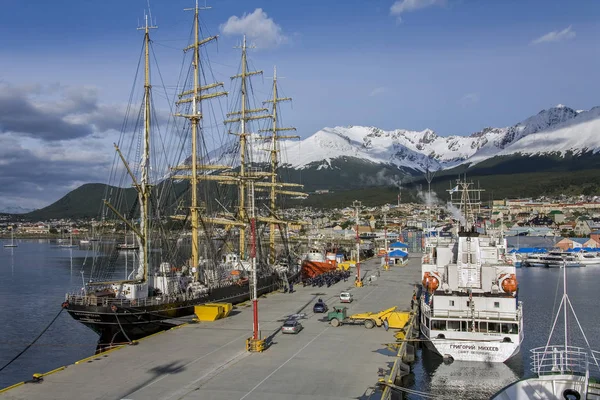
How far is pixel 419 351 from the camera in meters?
38.1

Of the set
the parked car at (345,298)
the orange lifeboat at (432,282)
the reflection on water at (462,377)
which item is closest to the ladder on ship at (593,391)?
the reflection on water at (462,377)

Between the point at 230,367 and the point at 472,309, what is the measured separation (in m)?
13.7

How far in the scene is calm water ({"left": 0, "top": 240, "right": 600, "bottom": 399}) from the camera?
3120 centimetres

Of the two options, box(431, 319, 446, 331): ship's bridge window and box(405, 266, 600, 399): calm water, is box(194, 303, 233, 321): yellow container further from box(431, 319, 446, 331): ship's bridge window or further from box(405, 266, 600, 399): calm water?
box(431, 319, 446, 331): ship's bridge window

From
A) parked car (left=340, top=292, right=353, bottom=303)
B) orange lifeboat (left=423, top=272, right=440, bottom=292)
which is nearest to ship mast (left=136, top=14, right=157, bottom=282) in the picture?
parked car (left=340, top=292, right=353, bottom=303)

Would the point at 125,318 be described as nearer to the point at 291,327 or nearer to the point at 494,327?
the point at 291,327

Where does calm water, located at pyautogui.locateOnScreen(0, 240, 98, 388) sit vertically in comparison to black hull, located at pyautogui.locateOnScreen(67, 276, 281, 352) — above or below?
below

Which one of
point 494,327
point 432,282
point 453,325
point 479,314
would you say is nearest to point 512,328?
point 494,327

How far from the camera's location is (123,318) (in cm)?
3819

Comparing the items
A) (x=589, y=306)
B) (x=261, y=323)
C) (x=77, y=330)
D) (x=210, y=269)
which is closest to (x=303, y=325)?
(x=261, y=323)

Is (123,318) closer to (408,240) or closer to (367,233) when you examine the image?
(408,240)

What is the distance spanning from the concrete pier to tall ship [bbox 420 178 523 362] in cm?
301

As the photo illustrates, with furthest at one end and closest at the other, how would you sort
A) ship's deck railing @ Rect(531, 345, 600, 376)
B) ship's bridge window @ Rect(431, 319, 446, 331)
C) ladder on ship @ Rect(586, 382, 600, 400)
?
ship's bridge window @ Rect(431, 319, 446, 331) < ship's deck railing @ Rect(531, 345, 600, 376) < ladder on ship @ Rect(586, 382, 600, 400)

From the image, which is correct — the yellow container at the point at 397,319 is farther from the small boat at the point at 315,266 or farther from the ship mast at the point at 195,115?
the small boat at the point at 315,266
